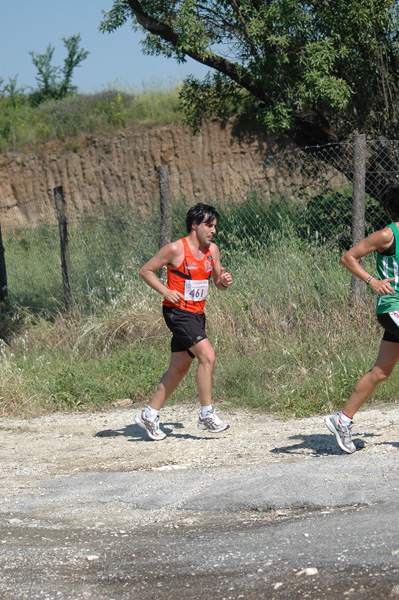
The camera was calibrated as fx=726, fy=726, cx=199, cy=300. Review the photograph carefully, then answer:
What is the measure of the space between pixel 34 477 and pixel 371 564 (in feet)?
9.93

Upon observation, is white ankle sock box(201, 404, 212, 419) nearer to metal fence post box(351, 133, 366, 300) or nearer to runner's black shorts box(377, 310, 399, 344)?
runner's black shorts box(377, 310, 399, 344)

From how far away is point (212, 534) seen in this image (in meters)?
4.12

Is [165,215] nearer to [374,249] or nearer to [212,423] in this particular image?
[212,423]

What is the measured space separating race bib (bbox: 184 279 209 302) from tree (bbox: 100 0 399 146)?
5542mm

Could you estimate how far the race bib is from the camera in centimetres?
588

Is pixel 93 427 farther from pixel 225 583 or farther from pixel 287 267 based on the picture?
pixel 225 583

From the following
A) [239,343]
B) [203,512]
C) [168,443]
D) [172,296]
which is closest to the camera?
[203,512]

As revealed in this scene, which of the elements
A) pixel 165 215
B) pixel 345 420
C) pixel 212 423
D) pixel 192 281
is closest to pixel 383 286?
pixel 345 420

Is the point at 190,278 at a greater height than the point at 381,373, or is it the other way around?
the point at 190,278

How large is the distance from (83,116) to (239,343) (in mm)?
20537

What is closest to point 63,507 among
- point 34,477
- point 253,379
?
point 34,477

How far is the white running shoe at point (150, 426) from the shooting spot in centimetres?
617

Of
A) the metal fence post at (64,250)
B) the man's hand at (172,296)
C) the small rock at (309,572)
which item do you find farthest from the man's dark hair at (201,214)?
the metal fence post at (64,250)

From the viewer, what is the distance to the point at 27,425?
720 centimetres
